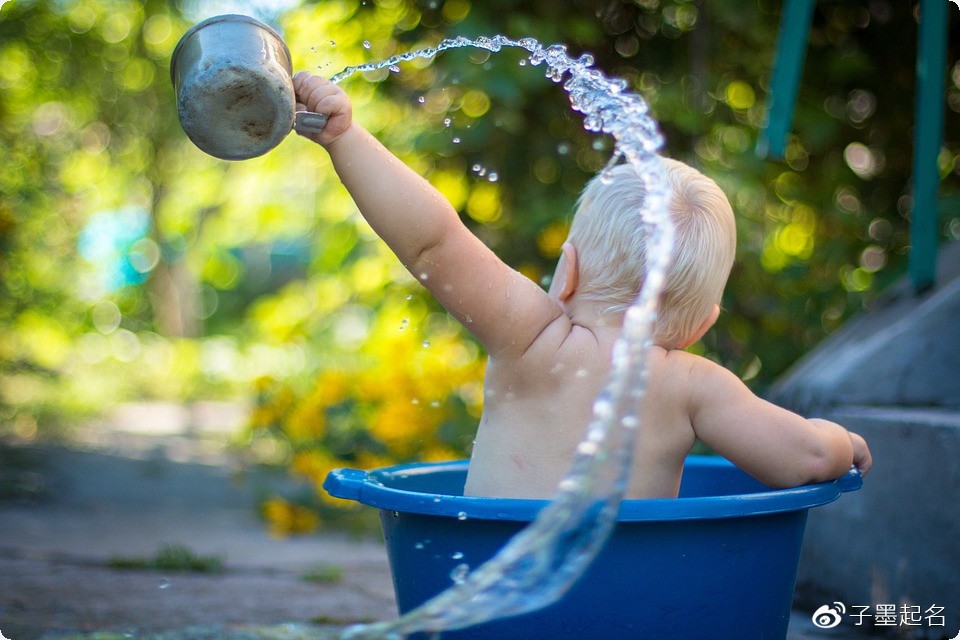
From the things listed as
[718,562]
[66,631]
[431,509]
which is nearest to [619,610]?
[718,562]

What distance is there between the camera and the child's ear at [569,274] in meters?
1.36

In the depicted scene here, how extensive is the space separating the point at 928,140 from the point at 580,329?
1420mm

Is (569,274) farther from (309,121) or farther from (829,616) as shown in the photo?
(829,616)

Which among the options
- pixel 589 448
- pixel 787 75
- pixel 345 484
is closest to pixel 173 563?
pixel 345 484

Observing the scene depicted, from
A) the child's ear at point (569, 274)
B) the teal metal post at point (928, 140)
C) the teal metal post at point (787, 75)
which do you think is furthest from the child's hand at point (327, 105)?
the teal metal post at point (928, 140)

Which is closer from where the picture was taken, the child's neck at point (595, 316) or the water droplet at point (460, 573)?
the water droplet at point (460, 573)

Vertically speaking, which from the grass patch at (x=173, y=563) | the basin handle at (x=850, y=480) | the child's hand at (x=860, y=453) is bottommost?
the grass patch at (x=173, y=563)

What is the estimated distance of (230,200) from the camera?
8500 mm

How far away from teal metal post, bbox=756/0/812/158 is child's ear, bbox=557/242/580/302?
108 centimetres

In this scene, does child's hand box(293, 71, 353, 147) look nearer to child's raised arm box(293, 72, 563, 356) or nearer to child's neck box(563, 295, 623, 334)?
child's raised arm box(293, 72, 563, 356)

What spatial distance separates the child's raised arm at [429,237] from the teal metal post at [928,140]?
4.58 ft

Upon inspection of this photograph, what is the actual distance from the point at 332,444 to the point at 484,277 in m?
1.95

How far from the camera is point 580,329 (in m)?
1.29

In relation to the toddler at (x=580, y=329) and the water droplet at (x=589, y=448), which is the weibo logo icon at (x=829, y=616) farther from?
the water droplet at (x=589, y=448)
